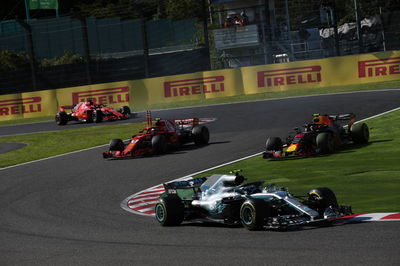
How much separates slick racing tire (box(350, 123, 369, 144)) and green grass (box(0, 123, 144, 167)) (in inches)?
354

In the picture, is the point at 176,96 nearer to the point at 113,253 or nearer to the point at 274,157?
the point at 274,157

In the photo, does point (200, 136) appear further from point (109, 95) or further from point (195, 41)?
point (195, 41)

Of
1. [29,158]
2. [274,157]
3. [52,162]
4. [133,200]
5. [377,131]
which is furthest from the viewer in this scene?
[29,158]

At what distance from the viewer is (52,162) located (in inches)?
932

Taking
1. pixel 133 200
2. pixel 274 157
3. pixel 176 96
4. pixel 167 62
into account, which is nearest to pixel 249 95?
pixel 176 96

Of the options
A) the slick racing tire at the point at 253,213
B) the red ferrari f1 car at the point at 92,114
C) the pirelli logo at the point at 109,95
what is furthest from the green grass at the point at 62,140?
the slick racing tire at the point at 253,213

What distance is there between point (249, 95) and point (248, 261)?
28.4 meters

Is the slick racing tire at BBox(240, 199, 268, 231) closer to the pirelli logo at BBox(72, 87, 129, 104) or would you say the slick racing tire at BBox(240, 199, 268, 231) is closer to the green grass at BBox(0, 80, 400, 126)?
the green grass at BBox(0, 80, 400, 126)

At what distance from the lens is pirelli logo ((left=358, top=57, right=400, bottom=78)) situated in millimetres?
33906

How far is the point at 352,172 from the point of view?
1555 centimetres

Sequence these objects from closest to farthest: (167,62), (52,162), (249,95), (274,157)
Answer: (274,157) < (52,162) < (249,95) < (167,62)

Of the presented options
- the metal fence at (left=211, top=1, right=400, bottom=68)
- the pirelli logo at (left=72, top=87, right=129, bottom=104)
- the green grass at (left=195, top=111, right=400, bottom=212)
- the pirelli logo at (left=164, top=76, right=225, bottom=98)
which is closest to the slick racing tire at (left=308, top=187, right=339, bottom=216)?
the green grass at (left=195, top=111, right=400, bottom=212)

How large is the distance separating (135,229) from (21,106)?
30919 millimetres

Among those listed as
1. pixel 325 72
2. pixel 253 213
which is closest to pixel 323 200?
pixel 253 213
